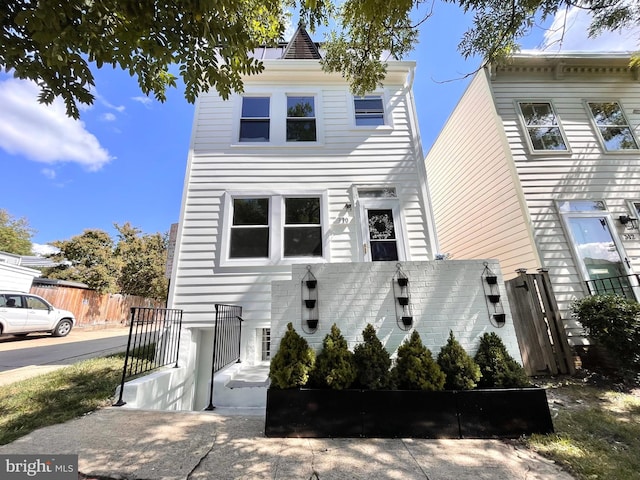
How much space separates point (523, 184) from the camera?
6.40 m

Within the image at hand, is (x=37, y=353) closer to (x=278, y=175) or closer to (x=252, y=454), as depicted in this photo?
(x=278, y=175)

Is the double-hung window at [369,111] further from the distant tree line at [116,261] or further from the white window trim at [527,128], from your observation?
the distant tree line at [116,261]

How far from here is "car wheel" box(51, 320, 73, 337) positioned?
31.5ft

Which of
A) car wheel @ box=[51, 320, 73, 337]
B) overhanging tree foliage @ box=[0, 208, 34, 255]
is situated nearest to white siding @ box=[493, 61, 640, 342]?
car wheel @ box=[51, 320, 73, 337]

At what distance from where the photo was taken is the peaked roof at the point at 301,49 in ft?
24.4

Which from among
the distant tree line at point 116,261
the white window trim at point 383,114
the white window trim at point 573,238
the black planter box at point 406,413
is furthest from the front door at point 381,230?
the distant tree line at point 116,261

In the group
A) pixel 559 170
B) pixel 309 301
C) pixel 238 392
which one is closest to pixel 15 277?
pixel 238 392

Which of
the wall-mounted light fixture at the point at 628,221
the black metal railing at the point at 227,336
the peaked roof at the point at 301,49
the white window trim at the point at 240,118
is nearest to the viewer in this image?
the black metal railing at the point at 227,336

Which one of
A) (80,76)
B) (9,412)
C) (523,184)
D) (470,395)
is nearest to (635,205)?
(523,184)

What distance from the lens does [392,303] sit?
134 inches

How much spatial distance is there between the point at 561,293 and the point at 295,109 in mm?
7342

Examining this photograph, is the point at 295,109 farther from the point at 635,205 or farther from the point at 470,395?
the point at 635,205

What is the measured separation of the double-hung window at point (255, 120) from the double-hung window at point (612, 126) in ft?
28.2

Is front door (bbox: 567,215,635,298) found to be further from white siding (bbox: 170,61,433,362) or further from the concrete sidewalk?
the concrete sidewalk
